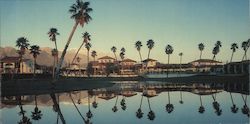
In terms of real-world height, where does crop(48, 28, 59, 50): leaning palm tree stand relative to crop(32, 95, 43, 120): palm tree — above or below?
above

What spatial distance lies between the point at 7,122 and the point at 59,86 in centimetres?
3706

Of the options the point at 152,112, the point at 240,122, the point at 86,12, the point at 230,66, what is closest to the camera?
the point at 240,122

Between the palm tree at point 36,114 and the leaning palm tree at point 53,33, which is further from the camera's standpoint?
the leaning palm tree at point 53,33

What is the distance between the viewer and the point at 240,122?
898 inches

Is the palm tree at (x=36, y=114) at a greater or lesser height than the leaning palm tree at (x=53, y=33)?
lesser

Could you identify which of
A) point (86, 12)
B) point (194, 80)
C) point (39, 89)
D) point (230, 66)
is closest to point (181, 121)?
point (39, 89)

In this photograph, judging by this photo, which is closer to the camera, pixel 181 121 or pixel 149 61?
pixel 181 121

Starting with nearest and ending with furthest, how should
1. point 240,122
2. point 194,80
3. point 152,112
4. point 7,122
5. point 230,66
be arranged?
point 240,122, point 7,122, point 152,112, point 194,80, point 230,66

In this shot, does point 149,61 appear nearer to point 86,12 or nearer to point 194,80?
point 194,80

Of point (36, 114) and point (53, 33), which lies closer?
point (36, 114)

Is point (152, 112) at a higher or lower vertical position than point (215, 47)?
lower

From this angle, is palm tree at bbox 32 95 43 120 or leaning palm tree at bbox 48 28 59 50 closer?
palm tree at bbox 32 95 43 120

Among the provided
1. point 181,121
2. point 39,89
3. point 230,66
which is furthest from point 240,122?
point 230,66

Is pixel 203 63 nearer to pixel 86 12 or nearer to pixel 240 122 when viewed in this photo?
pixel 86 12
